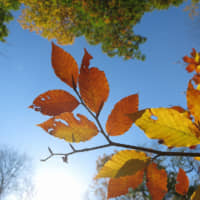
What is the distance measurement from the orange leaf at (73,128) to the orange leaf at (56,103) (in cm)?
1

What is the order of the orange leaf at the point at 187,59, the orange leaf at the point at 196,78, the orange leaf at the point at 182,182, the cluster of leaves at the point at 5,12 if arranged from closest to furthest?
the orange leaf at the point at 182,182 → the orange leaf at the point at 196,78 → the orange leaf at the point at 187,59 → the cluster of leaves at the point at 5,12

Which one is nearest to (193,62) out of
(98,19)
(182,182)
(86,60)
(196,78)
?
(196,78)

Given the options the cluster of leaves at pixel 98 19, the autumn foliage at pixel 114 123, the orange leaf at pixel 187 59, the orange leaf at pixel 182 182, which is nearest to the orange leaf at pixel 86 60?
the autumn foliage at pixel 114 123

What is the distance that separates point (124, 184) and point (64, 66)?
8.8 inches

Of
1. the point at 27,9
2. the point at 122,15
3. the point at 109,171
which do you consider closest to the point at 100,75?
the point at 109,171

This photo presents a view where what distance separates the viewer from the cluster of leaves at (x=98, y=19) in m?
2.99

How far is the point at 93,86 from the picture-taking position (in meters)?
0.25

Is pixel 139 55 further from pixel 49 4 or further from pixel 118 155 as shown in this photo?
pixel 118 155

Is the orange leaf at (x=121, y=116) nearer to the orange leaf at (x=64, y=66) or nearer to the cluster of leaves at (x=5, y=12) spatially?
the orange leaf at (x=64, y=66)

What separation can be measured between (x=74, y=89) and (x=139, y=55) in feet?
12.5

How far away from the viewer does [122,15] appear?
318 centimetres

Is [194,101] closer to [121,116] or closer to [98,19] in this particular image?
[121,116]

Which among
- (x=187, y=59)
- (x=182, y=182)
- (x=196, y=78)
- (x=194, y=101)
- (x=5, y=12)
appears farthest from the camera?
(x=5, y=12)

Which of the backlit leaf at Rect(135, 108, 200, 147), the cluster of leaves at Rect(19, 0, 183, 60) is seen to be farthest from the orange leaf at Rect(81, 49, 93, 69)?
the cluster of leaves at Rect(19, 0, 183, 60)
